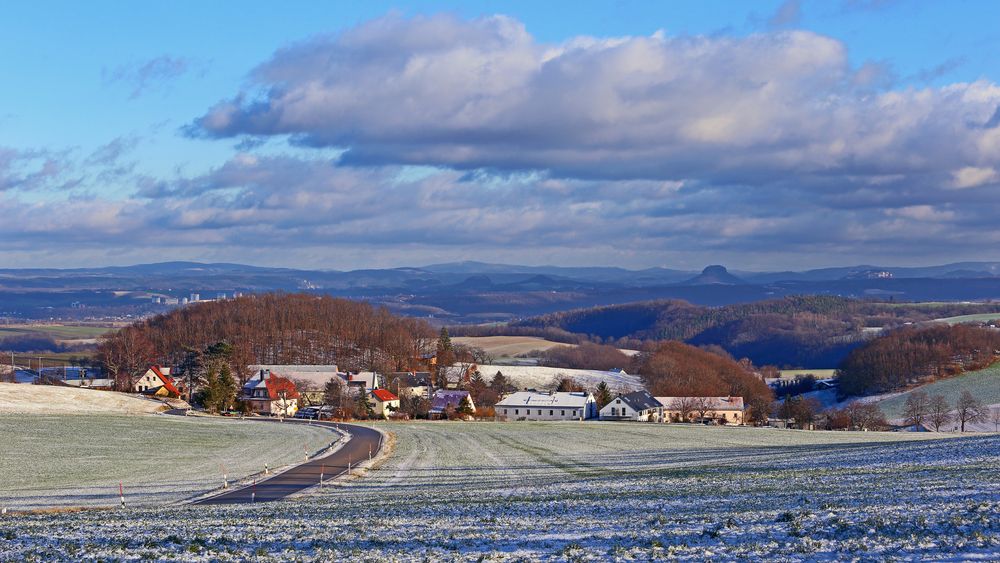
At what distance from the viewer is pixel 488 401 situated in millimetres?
129750

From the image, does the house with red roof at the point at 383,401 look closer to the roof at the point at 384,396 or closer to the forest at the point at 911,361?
the roof at the point at 384,396

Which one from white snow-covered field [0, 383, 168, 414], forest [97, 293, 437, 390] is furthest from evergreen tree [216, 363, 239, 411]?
forest [97, 293, 437, 390]

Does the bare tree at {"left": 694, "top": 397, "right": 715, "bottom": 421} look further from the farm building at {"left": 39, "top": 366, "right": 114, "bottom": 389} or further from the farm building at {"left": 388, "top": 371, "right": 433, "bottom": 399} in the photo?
A: the farm building at {"left": 39, "top": 366, "right": 114, "bottom": 389}

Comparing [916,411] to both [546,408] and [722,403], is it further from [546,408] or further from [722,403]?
[546,408]

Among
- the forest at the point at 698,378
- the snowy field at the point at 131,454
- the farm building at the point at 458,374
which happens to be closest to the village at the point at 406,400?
the farm building at the point at 458,374

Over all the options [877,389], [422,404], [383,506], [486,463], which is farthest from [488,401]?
[383,506]

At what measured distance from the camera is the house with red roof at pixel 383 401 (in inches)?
4624

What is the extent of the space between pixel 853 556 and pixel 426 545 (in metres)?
8.68

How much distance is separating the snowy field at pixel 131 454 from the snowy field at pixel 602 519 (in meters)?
8.52

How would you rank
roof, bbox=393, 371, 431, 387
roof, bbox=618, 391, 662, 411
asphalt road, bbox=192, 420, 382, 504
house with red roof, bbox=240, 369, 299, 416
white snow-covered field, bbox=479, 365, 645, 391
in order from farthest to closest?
white snow-covered field, bbox=479, 365, 645, 391 < roof, bbox=393, 371, 431, 387 < roof, bbox=618, 391, 662, 411 < house with red roof, bbox=240, 369, 299, 416 < asphalt road, bbox=192, 420, 382, 504

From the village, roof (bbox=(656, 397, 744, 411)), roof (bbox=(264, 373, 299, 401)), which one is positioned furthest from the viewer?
roof (bbox=(656, 397, 744, 411))

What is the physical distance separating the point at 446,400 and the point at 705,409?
34.5 metres

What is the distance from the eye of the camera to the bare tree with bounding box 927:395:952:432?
102 metres

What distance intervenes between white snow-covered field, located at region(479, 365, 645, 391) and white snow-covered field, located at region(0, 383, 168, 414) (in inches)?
2593
